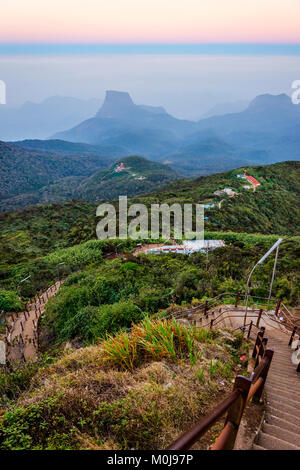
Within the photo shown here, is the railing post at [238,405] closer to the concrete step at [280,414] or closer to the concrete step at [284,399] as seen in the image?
the concrete step at [280,414]

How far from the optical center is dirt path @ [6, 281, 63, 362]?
38.4 ft

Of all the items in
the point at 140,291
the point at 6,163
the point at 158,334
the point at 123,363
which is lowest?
the point at 140,291

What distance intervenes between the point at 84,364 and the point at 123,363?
0.75 metres

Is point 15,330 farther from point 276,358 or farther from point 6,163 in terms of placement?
point 6,163

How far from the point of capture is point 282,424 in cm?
321

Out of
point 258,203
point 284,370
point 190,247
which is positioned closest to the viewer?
point 284,370

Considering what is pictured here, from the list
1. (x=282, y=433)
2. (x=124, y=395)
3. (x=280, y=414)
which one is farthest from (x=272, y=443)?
(x=124, y=395)

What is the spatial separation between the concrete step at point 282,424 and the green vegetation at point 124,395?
0.73m

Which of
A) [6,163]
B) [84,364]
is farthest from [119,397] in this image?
[6,163]

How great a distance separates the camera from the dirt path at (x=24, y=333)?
11.7 m

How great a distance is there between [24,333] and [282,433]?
13.2 metres

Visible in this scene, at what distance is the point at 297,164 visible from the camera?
200ft

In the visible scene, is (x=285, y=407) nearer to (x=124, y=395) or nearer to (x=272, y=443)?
(x=272, y=443)

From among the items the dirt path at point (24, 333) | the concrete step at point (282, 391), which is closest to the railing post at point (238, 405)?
the concrete step at point (282, 391)
